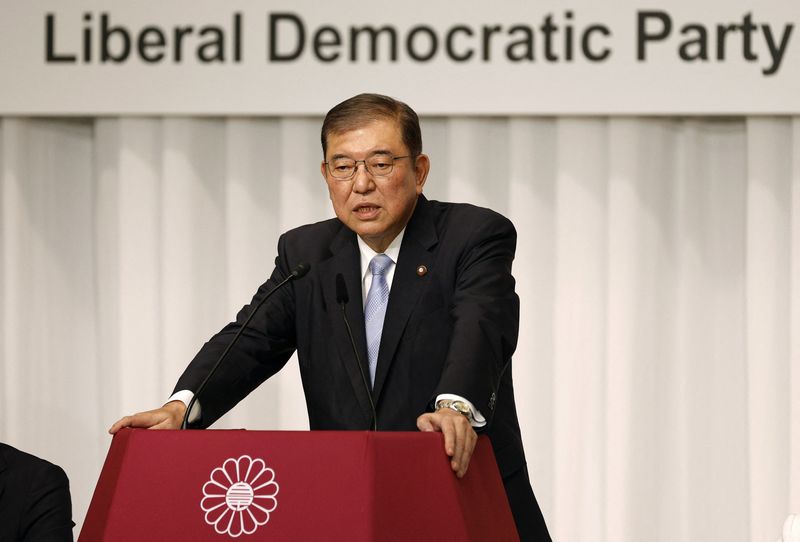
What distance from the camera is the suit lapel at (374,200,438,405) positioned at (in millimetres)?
2180

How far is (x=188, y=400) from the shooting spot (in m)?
2.11

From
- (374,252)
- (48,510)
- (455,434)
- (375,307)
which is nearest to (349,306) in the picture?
(375,307)

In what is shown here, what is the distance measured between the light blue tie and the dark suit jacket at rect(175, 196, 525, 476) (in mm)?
38

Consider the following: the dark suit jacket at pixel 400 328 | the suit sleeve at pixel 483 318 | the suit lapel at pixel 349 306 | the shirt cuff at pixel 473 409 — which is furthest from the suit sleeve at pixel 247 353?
the shirt cuff at pixel 473 409

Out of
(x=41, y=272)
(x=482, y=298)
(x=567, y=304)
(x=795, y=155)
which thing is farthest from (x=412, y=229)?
(x=41, y=272)

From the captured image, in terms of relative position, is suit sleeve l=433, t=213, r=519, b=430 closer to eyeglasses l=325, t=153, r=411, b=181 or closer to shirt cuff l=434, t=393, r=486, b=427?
shirt cuff l=434, t=393, r=486, b=427

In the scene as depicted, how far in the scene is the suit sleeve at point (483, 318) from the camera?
1921 mm

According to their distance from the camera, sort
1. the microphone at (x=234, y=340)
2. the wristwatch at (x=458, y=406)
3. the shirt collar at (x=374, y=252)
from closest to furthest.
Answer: the wristwatch at (x=458, y=406)
the microphone at (x=234, y=340)
the shirt collar at (x=374, y=252)

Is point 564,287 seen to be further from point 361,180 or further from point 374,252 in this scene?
point 361,180

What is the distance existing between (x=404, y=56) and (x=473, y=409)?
2.39 metres

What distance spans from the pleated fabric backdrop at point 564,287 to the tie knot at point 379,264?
1875 millimetres

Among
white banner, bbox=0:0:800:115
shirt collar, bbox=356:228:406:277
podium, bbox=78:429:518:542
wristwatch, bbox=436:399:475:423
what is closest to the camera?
podium, bbox=78:429:518:542

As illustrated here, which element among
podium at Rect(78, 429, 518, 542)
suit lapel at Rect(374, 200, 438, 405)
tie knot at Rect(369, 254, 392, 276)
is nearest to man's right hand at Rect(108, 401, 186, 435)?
podium at Rect(78, 429, 518, 542)

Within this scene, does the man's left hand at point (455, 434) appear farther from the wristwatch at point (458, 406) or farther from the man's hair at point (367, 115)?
the man's hair at point (367, 115)
